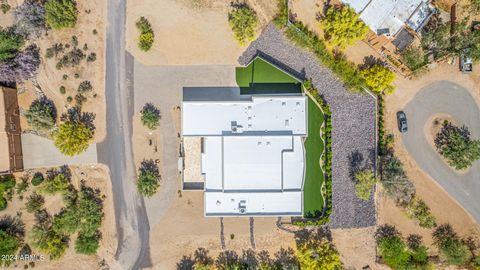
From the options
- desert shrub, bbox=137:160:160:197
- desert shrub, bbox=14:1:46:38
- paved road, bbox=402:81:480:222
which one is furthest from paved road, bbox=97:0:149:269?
paved road, bbox=402:81:480:222

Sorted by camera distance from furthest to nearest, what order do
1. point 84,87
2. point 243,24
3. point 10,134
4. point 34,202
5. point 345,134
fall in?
point 345,134 → point 84,87 → point 34,202 → point 243,24 → point 10,134

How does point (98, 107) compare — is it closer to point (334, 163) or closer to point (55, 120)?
point (55, 120)

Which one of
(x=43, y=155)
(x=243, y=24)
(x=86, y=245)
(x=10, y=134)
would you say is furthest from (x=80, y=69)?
(x=86, y=245)

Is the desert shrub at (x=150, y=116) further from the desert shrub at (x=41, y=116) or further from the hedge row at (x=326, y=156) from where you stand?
the hedge row at (x=326, y=156)

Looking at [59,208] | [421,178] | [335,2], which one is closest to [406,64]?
[335,2]

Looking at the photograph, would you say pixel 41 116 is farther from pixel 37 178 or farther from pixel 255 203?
pixel 255 203
